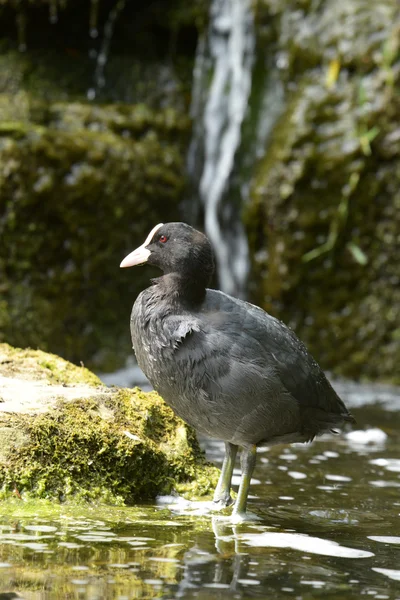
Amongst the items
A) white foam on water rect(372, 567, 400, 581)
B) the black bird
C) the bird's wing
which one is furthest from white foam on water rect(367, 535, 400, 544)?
the bird's wing

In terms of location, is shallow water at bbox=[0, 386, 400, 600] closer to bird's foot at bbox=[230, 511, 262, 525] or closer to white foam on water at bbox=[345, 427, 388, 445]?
bird's foot at bbox=[230, 511, 262, 525]

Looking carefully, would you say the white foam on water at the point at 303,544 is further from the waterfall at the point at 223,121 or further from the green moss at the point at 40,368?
the waterfall at the point at 223,121

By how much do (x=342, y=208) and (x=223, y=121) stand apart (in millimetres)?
2573

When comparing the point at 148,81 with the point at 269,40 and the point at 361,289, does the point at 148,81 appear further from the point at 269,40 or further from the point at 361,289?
the point at 361,289

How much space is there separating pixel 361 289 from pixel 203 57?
15.2 feet

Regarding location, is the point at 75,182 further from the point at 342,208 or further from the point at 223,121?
the point at 342,208

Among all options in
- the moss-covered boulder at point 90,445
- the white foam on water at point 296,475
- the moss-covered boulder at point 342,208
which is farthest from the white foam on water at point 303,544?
the moss-covered boulder at point 342,208

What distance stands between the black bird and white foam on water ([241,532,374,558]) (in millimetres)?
399

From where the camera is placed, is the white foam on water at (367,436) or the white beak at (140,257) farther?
the white foam on water at (367,436)

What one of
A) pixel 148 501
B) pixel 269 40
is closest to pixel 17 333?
pixel 269 40

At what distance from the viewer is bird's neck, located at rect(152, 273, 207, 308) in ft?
16.8

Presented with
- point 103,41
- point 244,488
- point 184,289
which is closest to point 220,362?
point 184,289

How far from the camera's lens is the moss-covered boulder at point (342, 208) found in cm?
1192

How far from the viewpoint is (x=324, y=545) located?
14.5 feet
